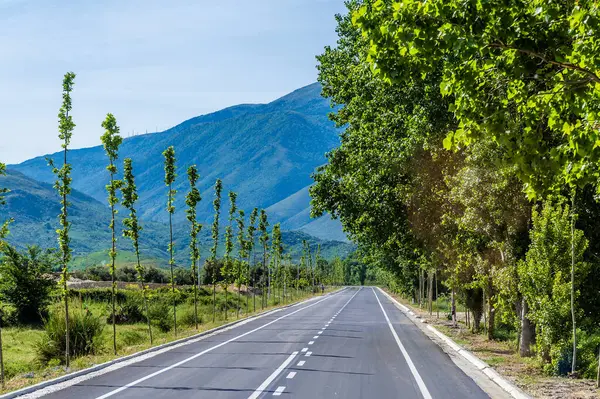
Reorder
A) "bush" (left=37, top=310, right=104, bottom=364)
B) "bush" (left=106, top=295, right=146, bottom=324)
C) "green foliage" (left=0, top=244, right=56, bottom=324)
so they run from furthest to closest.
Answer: "bush" (left=106, top=295, right=146, bottom=324) < "green foliage" (left=0, top=244, right=56, bottom=324) < "bush" (left=37, top=310, right=104, bottom=364)

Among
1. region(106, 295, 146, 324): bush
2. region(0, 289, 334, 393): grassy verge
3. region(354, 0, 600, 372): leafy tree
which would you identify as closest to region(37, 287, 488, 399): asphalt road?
region(0, 289, 334, 393): grassy verge

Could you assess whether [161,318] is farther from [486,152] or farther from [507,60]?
[507,60]

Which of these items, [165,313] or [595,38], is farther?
[165,313]

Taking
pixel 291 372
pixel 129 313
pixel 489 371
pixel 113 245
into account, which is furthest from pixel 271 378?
pixel 129 313

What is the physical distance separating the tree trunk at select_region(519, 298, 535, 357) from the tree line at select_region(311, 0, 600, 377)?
0.04 metres

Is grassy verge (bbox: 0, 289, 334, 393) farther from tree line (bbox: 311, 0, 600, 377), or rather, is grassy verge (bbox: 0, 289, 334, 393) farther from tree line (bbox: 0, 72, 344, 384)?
tree line (bbox: 311, 0, 600, 377)

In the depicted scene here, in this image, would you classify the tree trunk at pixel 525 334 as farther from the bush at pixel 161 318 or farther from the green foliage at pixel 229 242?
the green foliage at pixel 229 242

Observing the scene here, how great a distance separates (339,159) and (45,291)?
26.5 meters

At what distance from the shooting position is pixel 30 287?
143 ft

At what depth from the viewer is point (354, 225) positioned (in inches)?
1185

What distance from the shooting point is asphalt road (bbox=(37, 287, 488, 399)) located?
12172 millimetres

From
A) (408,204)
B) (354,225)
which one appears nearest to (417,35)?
(408,204)

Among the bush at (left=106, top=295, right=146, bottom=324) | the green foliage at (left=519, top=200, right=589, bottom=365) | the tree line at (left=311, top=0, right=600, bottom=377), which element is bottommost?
the bush at (left=106, top=295, right=146, bottom=324)

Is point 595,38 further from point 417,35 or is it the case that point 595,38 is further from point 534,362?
point 534,362
